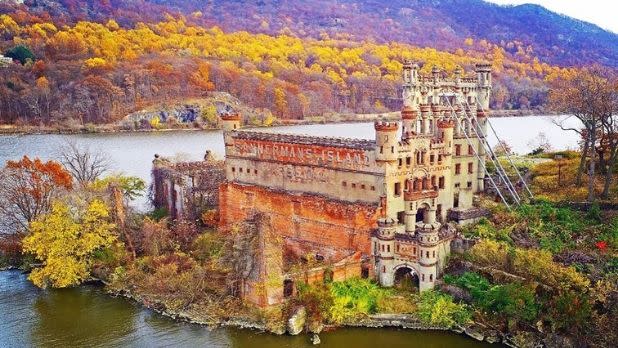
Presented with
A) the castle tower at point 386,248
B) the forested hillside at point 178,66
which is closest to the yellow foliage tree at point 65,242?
the castle tower at point 386,248

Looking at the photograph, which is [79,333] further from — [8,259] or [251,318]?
[8,259]

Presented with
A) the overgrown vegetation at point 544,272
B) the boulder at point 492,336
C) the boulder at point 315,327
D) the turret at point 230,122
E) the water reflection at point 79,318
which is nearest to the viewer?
the overgrown vegetation at point 544,272

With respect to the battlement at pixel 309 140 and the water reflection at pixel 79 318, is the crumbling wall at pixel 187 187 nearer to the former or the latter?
the battlement at pixel 309 140

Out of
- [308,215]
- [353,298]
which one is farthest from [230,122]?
[353,298]

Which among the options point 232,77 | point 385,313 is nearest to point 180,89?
point 232,77

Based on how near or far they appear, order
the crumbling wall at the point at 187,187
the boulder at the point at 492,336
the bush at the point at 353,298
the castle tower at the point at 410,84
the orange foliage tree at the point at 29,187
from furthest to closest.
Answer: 1. the crumbling wall at the point at 187,187
2. the orange foliage tree at the point at 29,187
3. the castle tower at the point at 410,84
4. the bush at the point at 353,298
5. the boulder at the point at 492,336
